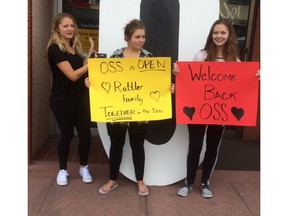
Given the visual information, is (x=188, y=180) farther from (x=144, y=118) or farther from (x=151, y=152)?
(x=144, y=118)

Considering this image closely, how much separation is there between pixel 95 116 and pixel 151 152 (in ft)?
2.78

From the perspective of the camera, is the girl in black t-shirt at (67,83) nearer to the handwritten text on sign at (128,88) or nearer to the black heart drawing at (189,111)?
the handwritten text on sign at (128,88)

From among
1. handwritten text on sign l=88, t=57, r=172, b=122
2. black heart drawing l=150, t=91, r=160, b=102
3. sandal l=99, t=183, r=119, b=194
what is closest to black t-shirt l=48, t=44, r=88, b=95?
handwritten text on sign l=88, t=57, r=172, b=122

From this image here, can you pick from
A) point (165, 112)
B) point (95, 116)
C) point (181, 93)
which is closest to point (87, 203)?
point (95, 116)

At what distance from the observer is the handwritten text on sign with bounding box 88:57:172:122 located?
3.20 meters

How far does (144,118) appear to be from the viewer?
10.8ft

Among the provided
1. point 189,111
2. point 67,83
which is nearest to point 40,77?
point 67,83

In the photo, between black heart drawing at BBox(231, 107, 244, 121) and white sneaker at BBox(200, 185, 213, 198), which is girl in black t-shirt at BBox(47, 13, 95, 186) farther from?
black heart drawing at BBox(231, 107, 244, 121)

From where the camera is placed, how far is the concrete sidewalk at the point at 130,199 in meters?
3.18

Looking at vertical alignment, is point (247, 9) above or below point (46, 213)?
above

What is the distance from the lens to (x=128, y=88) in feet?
10.7

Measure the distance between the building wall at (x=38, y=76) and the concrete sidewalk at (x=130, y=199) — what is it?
0.72 meters

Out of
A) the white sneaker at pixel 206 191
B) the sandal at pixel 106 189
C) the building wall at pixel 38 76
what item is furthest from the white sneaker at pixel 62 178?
the white sneaker at pixel 206 191

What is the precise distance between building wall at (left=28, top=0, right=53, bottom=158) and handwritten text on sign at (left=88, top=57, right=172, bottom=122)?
123 centimetres
